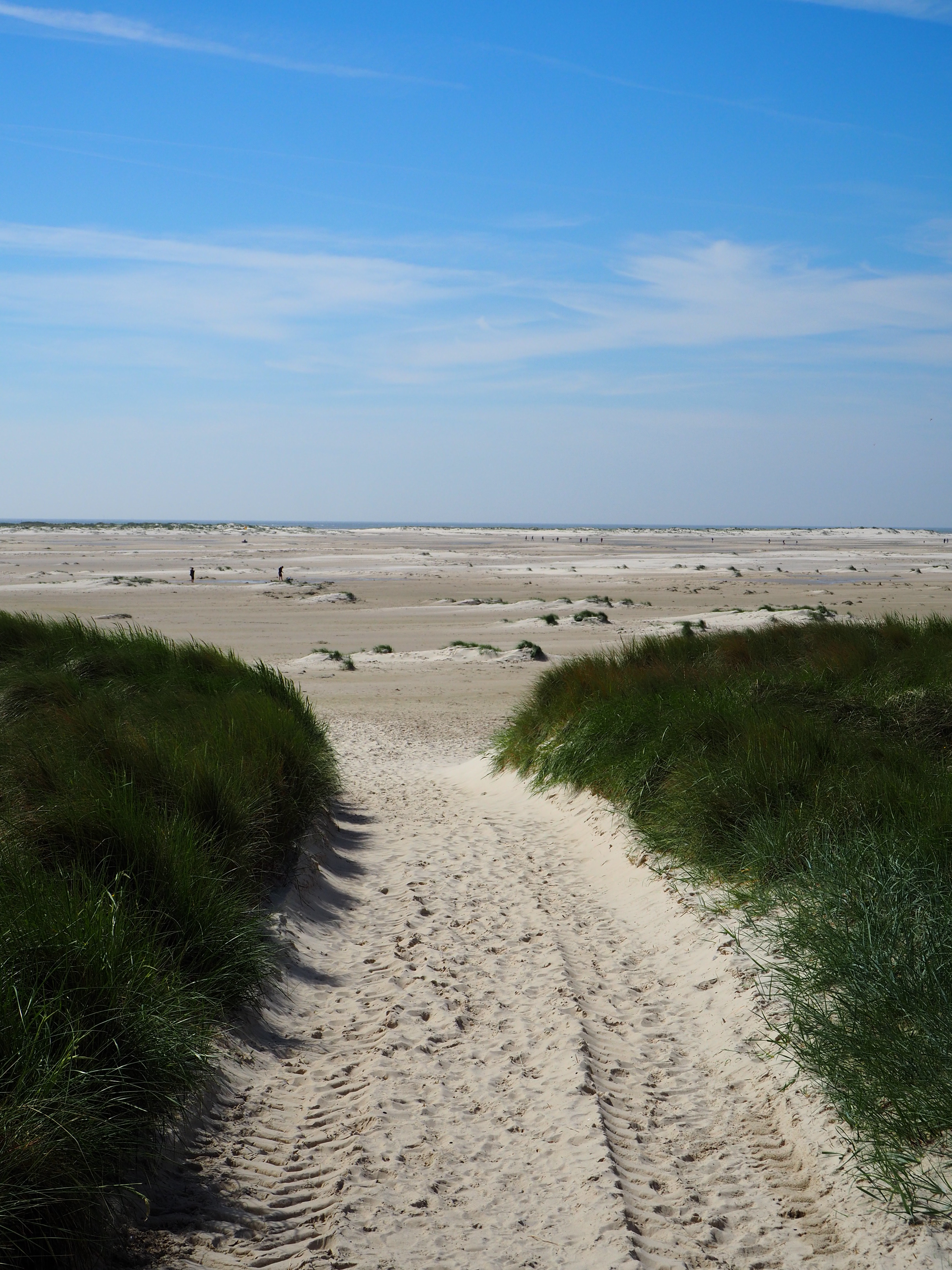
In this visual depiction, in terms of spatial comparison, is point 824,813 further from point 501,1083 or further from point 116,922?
point 116,922

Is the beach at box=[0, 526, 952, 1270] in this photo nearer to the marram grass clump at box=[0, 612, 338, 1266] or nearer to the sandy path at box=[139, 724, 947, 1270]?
the sandy path at box=[139, 724, 947, 1270]

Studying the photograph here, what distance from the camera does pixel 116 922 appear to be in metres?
3.82

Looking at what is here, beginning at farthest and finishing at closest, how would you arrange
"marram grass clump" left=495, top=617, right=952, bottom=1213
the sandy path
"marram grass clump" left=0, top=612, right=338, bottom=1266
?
"marram grass clump" left=495, top=617, right=952, bottom=1213
the sandy path
"marram grass clump" left=0, top=612, right=338, bottom=1266

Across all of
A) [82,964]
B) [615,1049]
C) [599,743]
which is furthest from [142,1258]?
[599,743]

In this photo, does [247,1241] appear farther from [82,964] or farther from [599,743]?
[599,743]

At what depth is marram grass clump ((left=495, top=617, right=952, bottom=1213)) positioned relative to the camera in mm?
3402

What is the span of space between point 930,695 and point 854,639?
13.2ft

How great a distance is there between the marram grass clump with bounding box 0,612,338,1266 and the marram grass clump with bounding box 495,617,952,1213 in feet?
8.36

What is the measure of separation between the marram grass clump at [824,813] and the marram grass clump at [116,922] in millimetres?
2549

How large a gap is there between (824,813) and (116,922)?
4.15 meters

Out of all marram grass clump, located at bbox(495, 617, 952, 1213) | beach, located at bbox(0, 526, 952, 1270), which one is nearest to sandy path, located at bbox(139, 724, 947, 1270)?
beach, located at bbox(0, 526, 952, 1270)

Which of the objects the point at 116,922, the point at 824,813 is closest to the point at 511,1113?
the point at 116,922

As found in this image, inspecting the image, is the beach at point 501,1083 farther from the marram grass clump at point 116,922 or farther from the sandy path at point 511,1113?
the marram grass clump at point 116,922

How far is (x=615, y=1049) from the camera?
15.0ft
